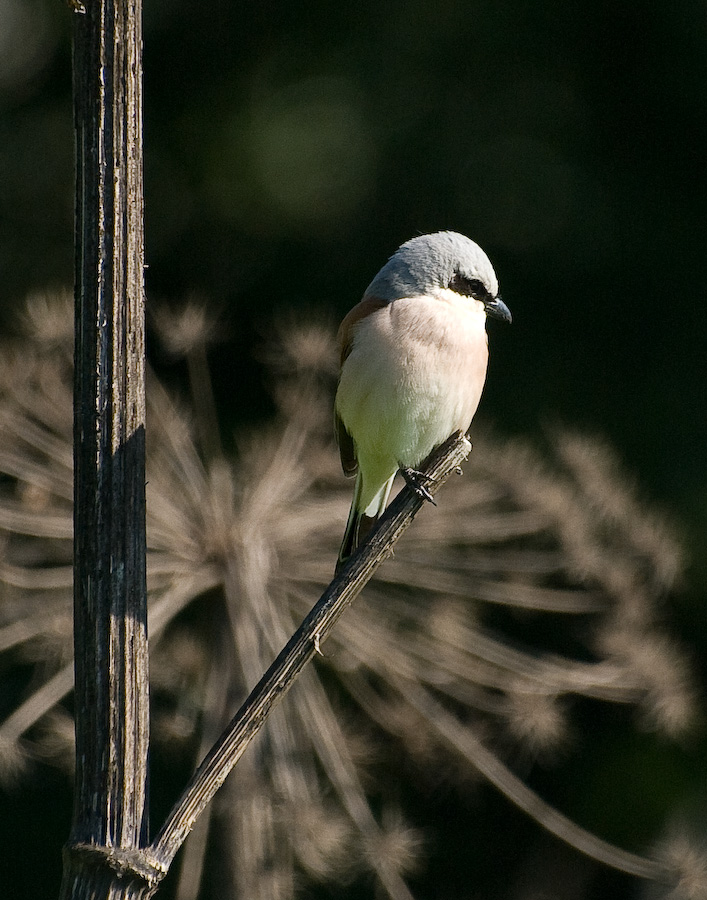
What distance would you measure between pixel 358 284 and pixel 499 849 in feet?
7.46

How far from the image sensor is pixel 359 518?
281 centimetres

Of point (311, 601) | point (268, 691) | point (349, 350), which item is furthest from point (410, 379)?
point (268, 691)

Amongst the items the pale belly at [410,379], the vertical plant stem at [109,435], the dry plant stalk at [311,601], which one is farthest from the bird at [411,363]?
the vertical plant stem at [109,435]

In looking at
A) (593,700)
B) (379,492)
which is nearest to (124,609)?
(379,492)

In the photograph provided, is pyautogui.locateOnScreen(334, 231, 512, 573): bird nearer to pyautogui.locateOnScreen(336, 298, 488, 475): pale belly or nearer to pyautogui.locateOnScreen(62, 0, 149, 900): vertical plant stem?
pyautogui.locateOnScreen(336, 298, 488, 475): pale belly

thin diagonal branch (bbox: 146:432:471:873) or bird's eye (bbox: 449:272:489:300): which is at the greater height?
bird's eye (bbox: 449:272:489:300)

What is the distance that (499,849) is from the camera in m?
4.29

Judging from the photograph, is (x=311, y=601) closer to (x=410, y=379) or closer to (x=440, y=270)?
(x=410, y=379)

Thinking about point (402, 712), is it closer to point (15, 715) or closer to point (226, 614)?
point (226, 614)

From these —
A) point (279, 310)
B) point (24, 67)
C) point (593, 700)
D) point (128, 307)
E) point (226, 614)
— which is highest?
point (24, 67)

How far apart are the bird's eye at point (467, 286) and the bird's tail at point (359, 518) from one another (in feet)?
1.62

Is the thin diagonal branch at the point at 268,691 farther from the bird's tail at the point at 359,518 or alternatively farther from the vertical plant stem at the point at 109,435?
the bird's tail at the point at 359,518

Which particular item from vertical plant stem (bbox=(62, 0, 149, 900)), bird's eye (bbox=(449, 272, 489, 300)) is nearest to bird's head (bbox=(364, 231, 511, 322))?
bird's eye (bbox=(449, 272, 489, 300))

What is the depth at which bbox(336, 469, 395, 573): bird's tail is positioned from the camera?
272cm
